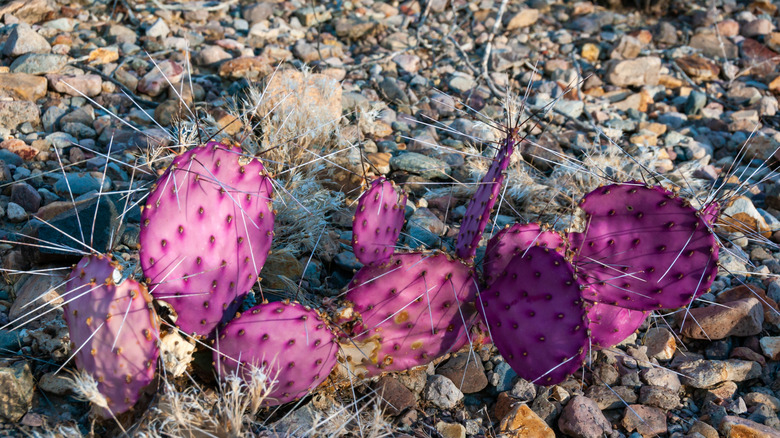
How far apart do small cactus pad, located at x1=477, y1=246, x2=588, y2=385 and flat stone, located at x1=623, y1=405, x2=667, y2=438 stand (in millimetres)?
481

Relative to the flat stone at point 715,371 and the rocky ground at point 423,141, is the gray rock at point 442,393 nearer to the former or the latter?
the rocky ground at point 423,141

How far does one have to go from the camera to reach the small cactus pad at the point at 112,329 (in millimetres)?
1982

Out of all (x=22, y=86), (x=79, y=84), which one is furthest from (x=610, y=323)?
(x=22, y=86)

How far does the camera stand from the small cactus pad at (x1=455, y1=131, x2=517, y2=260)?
2.36 meters

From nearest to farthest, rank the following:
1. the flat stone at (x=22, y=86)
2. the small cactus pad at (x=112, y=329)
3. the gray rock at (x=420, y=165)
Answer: the small cactus pad at (x=112, y=329) → the gray rock at (x=420, y=165) → the flat stone at (x=22, y=86)

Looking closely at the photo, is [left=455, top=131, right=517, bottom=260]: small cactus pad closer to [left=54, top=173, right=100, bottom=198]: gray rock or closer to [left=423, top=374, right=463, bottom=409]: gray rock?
[left=423, top=374, right=463, bottom=409]: gray rock

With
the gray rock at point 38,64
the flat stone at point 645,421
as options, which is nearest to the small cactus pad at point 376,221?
the flat stone at point 645,421

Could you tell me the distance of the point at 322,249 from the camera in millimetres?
3268

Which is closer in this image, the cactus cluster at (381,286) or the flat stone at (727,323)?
the cactus cluster at (381,286)

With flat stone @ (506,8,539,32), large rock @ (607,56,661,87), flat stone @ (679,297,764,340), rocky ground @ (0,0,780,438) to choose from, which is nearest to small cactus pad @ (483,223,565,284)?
rocky ground @ (0,0,780,438)

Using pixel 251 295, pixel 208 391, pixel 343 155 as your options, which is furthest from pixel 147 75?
pixel 208 391

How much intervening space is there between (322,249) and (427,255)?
1.05 metres

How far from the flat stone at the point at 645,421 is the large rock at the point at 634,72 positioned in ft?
11.6

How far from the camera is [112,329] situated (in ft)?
6.51
